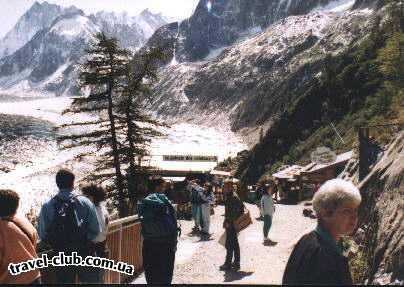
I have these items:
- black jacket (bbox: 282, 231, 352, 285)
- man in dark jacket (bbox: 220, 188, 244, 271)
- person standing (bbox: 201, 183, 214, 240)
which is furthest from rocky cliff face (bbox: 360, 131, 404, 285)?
person standing (bbox: 201, 183, 214, 240)

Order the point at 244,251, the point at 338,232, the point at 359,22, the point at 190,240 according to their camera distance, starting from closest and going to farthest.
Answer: the point at 338,232 < the point at 244,251 < the point at 190,240 < the point at 359,22

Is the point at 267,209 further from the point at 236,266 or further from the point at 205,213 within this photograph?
the point at 236,266

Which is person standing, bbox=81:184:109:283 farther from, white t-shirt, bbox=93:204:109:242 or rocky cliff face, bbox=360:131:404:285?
rocky cliff face, bbox=360:131:404:285

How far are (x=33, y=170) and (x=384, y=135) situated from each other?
77.0 m

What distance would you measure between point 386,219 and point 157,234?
357 centimetres

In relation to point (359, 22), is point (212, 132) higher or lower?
lower

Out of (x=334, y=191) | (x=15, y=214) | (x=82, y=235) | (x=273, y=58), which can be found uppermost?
(x=273, y=58)

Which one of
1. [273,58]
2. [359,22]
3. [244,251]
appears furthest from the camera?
[273,58]

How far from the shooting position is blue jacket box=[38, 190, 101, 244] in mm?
5824

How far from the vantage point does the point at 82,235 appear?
5.88 m

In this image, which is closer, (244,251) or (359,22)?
(244,251)

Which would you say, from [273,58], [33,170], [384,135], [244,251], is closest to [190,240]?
[244,251]

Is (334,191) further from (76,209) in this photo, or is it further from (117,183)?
(117,183)

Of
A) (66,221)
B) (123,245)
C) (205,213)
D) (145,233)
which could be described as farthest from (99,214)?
(205,213)
